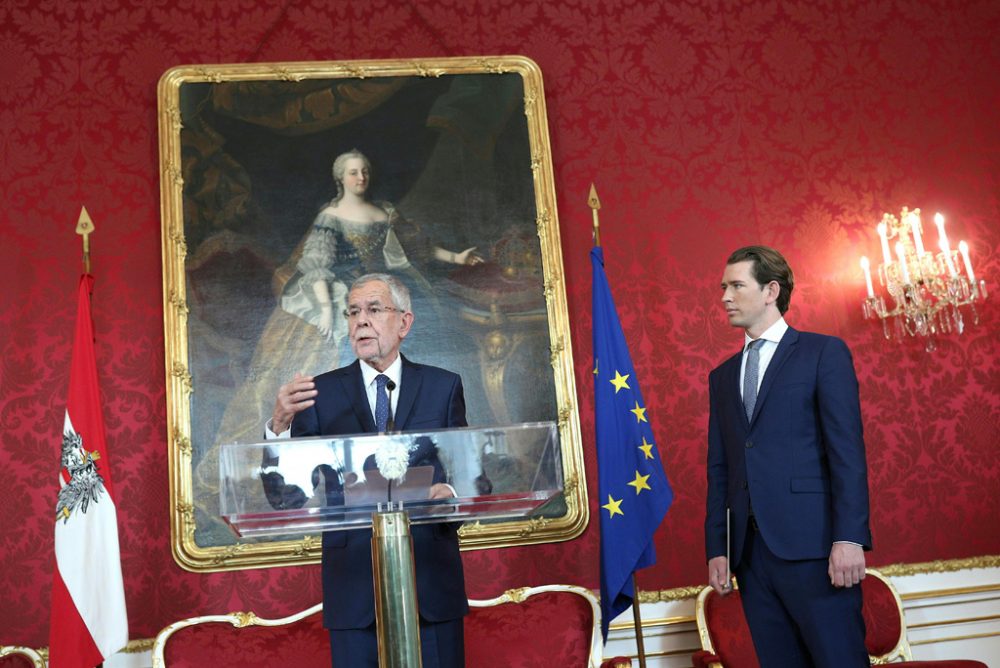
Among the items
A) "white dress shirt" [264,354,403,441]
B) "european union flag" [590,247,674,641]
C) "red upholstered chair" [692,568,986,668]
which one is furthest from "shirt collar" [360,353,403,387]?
"red upholstered chair" [692,568,986,668]

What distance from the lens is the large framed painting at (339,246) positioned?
4492mm

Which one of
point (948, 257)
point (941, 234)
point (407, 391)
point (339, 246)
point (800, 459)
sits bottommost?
point (800, 459)

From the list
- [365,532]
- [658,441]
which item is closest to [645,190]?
[658,441]

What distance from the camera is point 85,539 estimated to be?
3.93 metres

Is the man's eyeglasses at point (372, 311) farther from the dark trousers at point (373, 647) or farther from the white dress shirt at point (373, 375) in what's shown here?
the dark trousers at point (373, 647)

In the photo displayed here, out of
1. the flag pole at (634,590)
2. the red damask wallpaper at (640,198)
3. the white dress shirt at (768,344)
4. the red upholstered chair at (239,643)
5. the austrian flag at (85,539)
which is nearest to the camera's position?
the white dress shirt at (768,344)

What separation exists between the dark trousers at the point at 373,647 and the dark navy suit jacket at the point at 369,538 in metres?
→ 0.03

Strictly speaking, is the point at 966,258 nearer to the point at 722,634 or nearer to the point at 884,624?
the point at 884,624

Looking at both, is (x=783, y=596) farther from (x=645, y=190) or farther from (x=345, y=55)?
(x=345, y=55)

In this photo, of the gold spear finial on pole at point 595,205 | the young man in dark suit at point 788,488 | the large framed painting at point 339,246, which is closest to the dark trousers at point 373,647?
the young man in dark suit at point 788,488

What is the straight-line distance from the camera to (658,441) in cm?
474

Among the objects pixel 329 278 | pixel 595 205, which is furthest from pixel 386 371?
pixel 595 205

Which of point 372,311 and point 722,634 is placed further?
point 722,634

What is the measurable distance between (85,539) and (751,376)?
2803 mm
